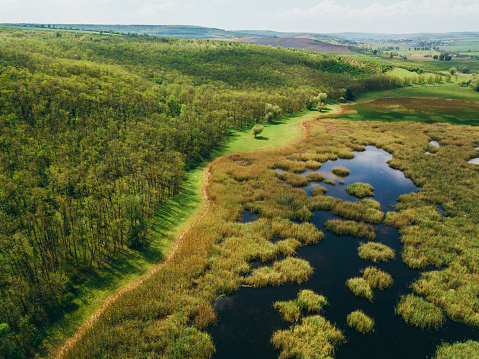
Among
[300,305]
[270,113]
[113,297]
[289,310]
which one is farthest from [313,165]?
[113,297]

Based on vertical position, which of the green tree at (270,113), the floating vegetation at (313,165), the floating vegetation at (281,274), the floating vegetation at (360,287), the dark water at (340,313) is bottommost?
the dark water at (340,313)

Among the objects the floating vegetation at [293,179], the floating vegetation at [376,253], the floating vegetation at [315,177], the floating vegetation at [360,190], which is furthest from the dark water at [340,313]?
the floating vegetation at [315,177]

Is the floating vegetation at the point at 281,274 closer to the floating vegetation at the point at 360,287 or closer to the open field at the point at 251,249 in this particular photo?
the open field at the point at 251,249

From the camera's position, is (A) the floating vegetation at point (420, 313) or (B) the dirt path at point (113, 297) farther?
(A) the floating vegetation at point (420, 313)

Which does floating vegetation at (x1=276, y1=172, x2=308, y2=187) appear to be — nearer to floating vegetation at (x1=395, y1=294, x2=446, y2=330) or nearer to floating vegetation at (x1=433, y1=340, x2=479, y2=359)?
floating vegetation at (x1=395, y1=294, x2=446, y2=330)

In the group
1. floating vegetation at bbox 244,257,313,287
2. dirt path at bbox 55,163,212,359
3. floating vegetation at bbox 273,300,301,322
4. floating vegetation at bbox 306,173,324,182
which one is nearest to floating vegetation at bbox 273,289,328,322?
floating vegetation at bbox 273,300,301,322

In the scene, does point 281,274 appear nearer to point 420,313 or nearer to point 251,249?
point 251,249
